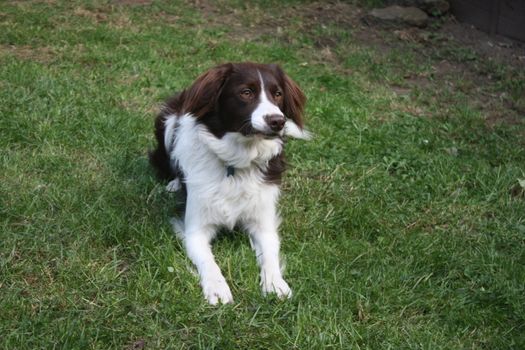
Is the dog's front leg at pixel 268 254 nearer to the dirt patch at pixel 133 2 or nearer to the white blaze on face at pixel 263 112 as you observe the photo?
the white blaze on face at pixel 263 112

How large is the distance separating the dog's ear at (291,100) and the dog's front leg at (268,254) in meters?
0.59

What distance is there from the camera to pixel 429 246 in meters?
3.63

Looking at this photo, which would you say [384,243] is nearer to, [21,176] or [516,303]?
[516,303]

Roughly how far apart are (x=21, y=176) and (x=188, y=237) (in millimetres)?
1263

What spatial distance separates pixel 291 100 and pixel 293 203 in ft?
2.31

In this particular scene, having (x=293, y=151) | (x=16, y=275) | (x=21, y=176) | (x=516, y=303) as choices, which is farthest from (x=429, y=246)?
(x=21, y=176)

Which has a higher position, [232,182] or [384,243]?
[232,182]

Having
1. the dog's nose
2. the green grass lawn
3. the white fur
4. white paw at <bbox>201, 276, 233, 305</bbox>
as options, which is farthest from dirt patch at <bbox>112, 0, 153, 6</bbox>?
white paw at <bbox>201, 276, 233, 305</bbox>

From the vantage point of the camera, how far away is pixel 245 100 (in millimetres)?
3375

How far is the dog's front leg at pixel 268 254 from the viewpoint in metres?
3.16

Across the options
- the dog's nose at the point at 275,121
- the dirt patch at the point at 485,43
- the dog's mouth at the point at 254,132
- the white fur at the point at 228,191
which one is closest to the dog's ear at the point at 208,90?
the white fur at the point at 228,191

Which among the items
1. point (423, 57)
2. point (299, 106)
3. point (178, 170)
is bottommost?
point (423, 57)

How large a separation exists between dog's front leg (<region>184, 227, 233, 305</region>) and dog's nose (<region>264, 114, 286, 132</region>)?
0.72 metres

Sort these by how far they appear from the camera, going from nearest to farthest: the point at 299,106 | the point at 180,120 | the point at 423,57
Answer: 1. the point at 299,106
2. the point at 180,120
3. the point at 423,57
